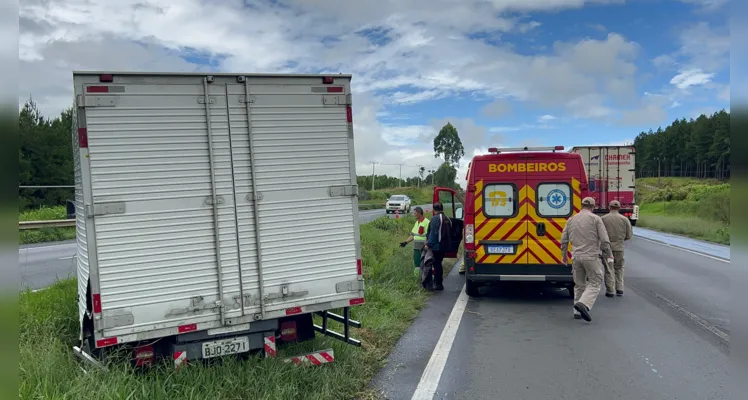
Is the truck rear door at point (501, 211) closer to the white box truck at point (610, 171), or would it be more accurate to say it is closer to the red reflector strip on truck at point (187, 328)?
the red reflector strip on truck at point (187, 328)

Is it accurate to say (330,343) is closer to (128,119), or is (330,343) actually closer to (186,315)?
(186,315)

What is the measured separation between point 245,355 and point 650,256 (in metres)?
14.9

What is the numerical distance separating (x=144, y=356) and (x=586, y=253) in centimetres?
626

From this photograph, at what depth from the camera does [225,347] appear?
16.5ft

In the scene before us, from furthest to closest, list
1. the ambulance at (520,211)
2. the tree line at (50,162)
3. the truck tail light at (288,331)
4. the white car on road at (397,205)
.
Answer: the white car on road at (397,205)
the tree line at (50,162)
the ambulance at (520,211)
the truck tail light at (288,331)

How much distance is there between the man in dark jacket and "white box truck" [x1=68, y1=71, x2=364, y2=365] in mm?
4936

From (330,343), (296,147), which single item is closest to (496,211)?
(330,343)

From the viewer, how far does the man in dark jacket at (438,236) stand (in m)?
10.3

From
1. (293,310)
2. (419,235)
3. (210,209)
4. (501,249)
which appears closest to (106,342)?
(210,209)

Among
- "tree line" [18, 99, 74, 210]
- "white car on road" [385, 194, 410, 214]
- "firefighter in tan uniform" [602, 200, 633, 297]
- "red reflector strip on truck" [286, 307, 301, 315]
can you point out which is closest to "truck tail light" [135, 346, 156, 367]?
"red reflector strip on truck" [286, 307, 301, 315]

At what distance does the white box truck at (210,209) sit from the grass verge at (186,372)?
224mm

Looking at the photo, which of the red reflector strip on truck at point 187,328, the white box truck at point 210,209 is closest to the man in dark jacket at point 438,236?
the white box truck at point 210,209

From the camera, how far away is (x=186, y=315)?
476 centimetres

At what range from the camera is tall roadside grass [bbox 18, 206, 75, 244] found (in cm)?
2161
